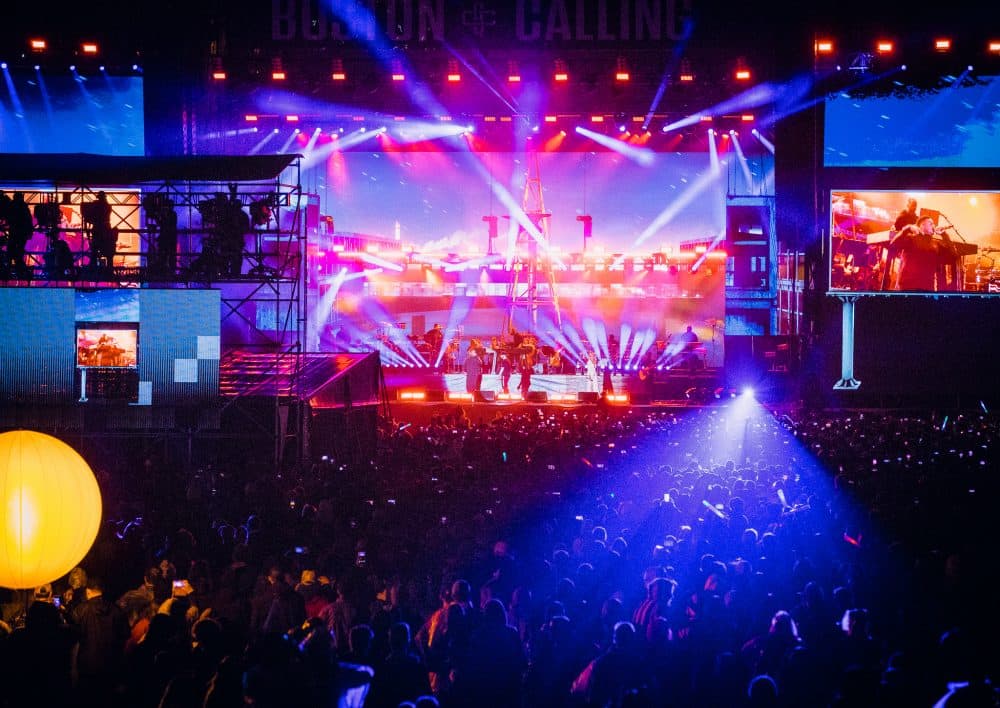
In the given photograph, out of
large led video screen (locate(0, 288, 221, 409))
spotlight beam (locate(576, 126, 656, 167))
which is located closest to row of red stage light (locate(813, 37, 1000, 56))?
spotlight beam (locate(576, 126, 656, 167))

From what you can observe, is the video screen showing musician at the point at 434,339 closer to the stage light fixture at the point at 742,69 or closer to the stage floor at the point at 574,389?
the stage floor at the point at 574,389

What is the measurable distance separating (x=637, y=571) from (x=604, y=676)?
2125 millimetres

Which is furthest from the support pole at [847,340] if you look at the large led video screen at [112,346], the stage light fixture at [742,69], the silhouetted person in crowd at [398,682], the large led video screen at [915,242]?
the silhouetted person in crowd at [398,682]

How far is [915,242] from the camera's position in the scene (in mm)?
20156

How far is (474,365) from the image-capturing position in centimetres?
2136

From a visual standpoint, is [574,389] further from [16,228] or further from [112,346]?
[16,228]

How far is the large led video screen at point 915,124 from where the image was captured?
1945 cm

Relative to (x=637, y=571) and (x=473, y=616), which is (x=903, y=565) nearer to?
(x=637, y=571)

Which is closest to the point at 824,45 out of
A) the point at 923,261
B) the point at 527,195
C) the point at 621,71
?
the point at 621,71

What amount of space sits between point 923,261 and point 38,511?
1854 centimetres

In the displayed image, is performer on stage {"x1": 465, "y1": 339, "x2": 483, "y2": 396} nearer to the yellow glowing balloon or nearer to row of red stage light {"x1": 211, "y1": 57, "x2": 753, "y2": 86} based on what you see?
row of red stage light {"x1": 211, "y1": 57, "x2": 753, "y2": 86}

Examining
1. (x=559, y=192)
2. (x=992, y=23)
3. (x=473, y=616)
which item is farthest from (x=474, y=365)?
(x=473, y=616)

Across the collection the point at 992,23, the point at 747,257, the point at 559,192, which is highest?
the point at 992,23

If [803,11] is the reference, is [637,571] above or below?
below
